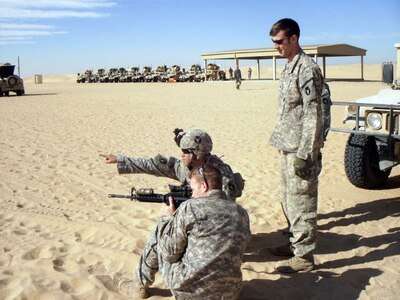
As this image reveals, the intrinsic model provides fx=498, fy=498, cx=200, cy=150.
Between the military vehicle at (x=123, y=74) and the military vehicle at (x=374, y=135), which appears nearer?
the military vehicle at (x=374, y=135)

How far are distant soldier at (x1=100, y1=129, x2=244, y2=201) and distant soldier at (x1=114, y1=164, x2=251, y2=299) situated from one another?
1.01 feet

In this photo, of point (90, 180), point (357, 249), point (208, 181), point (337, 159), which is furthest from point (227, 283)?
point (337, 159)

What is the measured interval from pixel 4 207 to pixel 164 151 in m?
4.13

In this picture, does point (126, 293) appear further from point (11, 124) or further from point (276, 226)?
point (11, 124)

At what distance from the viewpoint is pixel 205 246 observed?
2668 mm

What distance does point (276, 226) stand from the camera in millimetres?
5008

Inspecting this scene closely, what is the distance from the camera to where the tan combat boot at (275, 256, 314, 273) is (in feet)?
12.6

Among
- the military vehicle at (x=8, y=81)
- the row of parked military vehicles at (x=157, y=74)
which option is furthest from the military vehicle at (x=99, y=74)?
the military vehicle at (x=8, y=81)

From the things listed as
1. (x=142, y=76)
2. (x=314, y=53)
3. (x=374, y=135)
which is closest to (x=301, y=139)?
(x=374, y=135)

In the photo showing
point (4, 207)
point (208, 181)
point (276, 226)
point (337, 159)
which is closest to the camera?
point (208, 181)

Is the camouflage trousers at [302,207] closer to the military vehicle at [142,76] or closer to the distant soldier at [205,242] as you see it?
the distant soldier at [205,242]

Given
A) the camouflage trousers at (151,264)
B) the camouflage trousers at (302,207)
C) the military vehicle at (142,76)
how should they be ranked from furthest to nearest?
the military vehicle at (142,76) < the camouflage trousers at (302,207) < the camouflage trousers at (151,264)

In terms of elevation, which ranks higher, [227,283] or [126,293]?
[227,283]

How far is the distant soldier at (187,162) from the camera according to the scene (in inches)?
122
